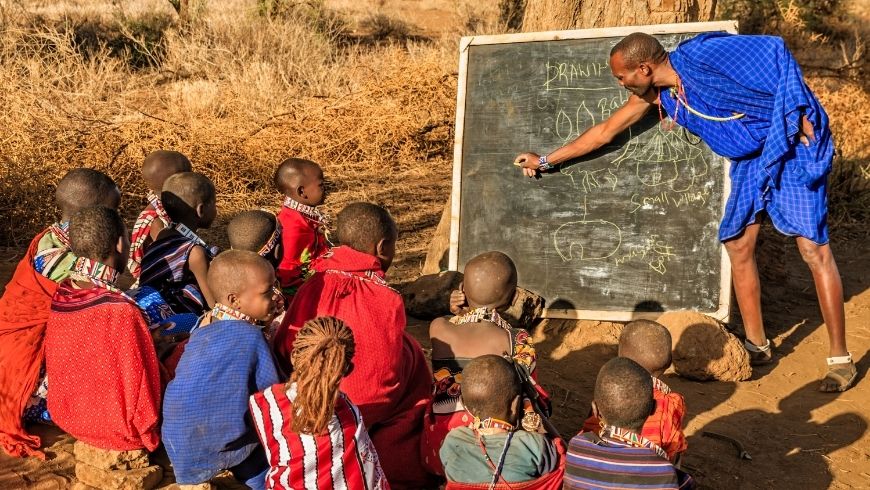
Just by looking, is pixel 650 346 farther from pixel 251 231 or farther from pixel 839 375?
pixel 251 231

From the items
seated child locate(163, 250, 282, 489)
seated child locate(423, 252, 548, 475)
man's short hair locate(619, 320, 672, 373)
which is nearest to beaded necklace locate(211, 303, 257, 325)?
seated child locate(163, 250, 282, 489)

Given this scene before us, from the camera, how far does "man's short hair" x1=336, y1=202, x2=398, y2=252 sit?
3.73 meters

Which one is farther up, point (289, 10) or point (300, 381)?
point (289, 10)

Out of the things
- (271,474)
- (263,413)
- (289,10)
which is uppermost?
(289,10)

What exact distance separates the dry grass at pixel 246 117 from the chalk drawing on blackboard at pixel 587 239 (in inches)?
61.7

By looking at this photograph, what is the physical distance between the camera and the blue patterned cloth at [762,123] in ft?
14.8

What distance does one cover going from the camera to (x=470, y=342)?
371 centimetres

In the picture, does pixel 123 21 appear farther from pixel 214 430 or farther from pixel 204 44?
pixel 214 430

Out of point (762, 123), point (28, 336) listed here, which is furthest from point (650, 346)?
point (28, 336)

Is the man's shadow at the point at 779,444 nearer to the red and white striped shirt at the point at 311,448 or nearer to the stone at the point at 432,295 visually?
the red and white striped shirt at the point at 311,448

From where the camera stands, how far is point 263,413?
3.15 meters

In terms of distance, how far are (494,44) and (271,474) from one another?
3334 mm

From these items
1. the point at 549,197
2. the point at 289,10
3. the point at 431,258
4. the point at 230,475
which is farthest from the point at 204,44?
the point at 230,475

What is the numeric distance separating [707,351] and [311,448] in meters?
2.65
